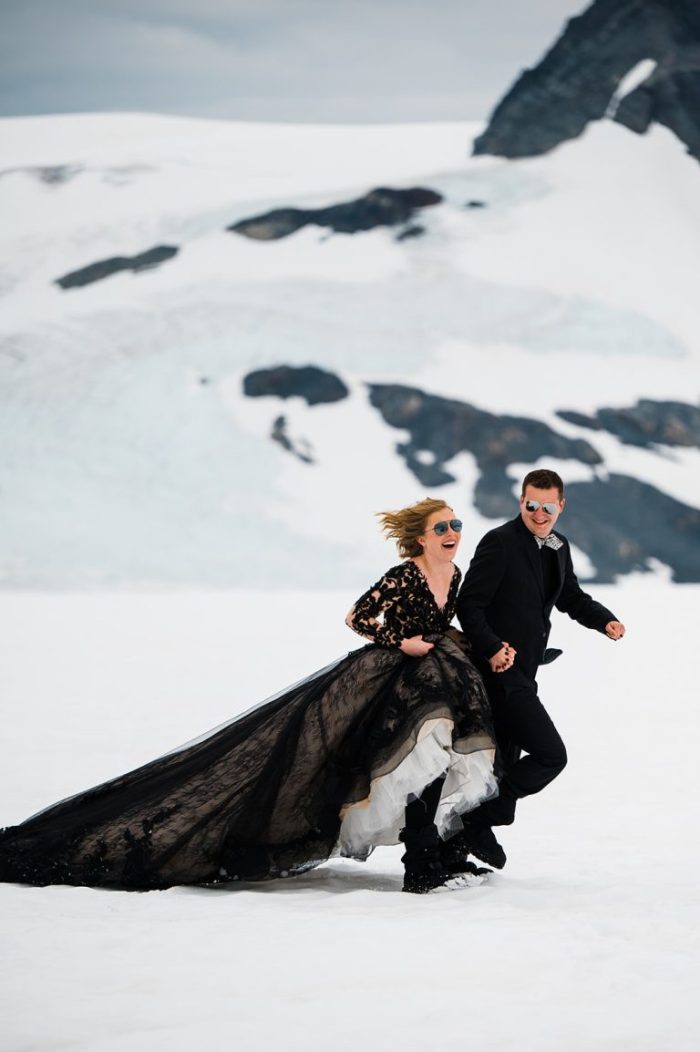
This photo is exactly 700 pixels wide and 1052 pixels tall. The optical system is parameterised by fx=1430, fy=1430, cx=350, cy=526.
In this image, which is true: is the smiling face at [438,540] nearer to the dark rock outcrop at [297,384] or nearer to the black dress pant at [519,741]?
the black dress pant at [519,741]

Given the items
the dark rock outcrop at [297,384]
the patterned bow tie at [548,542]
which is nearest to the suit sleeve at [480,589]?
the patterned bow tie at [548,542]

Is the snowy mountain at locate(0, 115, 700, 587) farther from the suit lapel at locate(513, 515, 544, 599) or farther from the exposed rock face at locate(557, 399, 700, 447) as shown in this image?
the suit lapel at locate(513, 515, 544, 599)

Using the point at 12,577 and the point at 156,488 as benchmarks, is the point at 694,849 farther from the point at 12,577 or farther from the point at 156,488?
the point at 156,488

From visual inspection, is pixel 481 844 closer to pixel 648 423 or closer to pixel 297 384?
pixel 648 423

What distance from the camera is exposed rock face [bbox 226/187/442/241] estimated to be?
3575 cm

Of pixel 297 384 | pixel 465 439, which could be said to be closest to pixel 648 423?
pixel 465 439

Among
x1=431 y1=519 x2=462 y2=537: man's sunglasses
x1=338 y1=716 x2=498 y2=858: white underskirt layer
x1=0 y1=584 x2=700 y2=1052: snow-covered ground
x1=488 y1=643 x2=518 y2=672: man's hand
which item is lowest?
x1=0 y1=584 x2=700 y2=1052: snow-covered ground

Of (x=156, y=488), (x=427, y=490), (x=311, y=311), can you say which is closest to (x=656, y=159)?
(x=311, y=311)

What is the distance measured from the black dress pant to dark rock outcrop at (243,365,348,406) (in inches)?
1011

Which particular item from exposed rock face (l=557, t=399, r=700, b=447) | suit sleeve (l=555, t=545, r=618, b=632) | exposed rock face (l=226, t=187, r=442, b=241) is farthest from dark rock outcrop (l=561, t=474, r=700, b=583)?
suit sleeve (l=555, t=545, r=618, b=632)

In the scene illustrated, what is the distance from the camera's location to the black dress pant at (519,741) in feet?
16.4

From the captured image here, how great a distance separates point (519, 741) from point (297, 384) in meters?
26.1

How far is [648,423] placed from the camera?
30234 mm

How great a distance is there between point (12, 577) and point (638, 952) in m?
21.5
